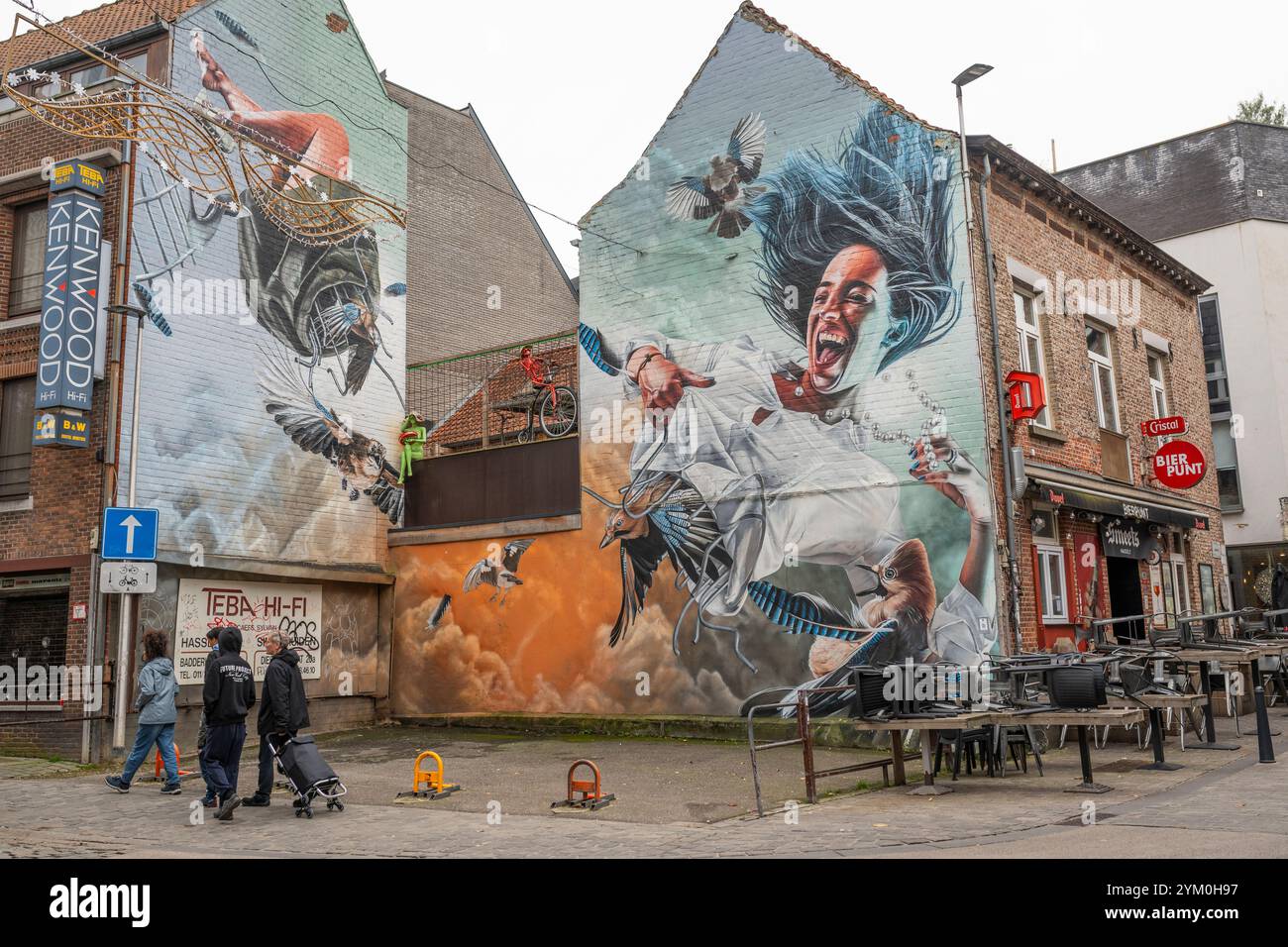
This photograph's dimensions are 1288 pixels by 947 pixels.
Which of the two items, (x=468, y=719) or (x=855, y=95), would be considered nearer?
(x=855, y=95)

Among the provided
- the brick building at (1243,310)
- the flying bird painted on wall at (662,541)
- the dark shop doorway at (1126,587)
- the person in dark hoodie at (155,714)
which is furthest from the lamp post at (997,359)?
the brick building at (1243,310)

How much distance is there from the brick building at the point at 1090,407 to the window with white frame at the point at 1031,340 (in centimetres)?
3

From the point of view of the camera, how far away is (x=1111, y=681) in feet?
37.9

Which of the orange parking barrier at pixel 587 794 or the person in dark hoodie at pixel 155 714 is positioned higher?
the person in dark hoodie at pixel 155 714

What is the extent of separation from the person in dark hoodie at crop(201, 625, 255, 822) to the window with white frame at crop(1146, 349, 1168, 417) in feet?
57.0

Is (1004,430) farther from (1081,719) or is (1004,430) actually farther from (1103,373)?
(1081,719)

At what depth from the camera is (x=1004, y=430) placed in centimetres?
1484

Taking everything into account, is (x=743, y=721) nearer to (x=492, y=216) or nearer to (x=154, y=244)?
(x=154, y=244)

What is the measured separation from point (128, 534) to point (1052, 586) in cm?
1259

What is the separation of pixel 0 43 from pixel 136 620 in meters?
12.5

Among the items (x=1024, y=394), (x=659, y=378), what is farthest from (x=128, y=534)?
(x=1024, y=394)

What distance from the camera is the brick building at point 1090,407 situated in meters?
15.5

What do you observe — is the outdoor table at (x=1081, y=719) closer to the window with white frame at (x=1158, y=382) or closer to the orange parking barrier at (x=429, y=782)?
the orange parking barrier at (x=429, y=782)
